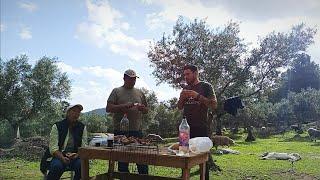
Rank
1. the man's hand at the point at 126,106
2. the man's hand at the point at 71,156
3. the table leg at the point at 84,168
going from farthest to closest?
the man's hand at the point at 126,106 < the man's hand at the point at 71,156 < the table leg at the point at 84,168

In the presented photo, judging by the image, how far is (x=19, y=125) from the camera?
2716 centimetres

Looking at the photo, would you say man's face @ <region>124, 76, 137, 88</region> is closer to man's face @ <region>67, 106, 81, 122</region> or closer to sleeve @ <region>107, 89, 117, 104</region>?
sleeve @ <region>107, 89, 117, 104</region>

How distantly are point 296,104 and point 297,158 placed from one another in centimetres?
3061

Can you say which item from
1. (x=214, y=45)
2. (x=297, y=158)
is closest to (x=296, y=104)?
(x=297, y=158)

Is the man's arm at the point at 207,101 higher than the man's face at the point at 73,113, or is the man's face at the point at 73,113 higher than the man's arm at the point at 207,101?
the man's arm at the point at 207,101

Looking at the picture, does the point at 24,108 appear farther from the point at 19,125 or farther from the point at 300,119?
the point at 300,119

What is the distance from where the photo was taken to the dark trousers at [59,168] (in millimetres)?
6109

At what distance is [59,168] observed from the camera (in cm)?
614

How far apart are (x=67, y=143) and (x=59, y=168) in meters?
0.50

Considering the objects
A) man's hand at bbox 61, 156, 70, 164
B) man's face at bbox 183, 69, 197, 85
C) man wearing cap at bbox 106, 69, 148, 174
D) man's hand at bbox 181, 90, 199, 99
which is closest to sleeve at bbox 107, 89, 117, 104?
man wearing cap at bbox 106, 69, 148, 174

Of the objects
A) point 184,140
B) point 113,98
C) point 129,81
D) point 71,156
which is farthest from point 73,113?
point 184,140

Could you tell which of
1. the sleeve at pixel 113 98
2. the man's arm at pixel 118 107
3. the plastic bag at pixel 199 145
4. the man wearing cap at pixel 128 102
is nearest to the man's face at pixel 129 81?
the man wearing cap at pixel 128 102

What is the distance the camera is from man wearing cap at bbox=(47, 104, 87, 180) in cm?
619

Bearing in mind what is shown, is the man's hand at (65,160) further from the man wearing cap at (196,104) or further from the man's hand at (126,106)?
the man wearing cap at (196,104)
